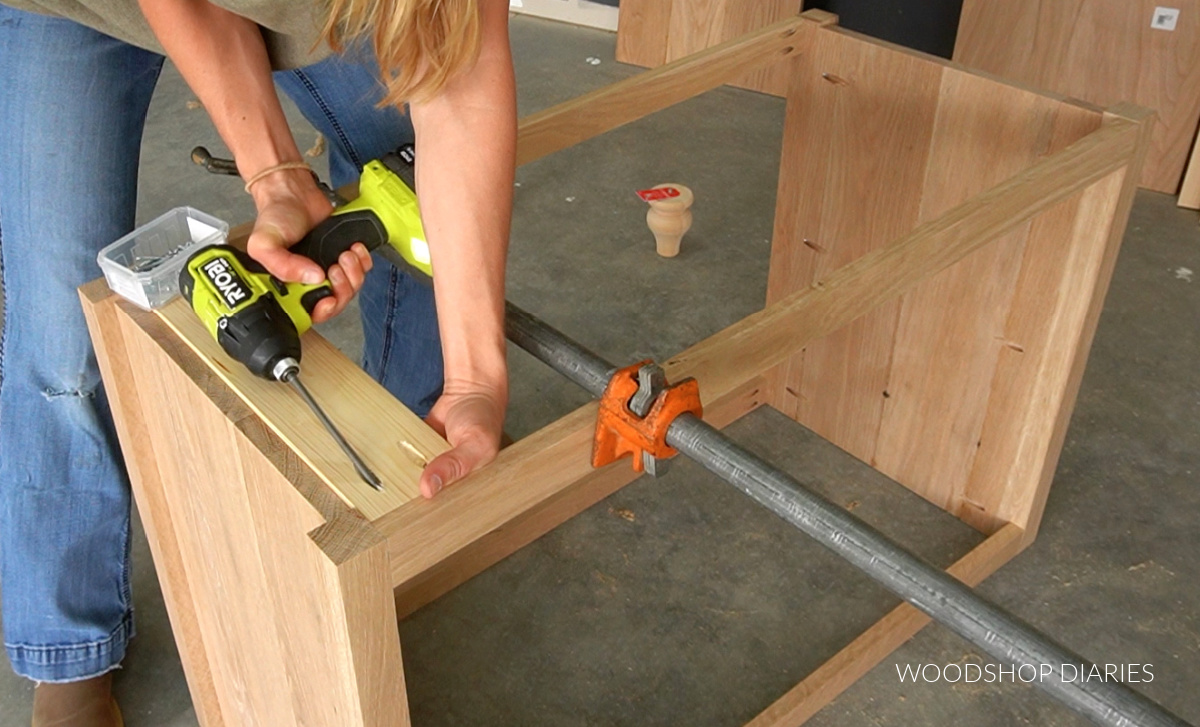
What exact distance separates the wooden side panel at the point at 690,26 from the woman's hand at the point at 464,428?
230 cm

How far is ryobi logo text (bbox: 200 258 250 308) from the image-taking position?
3.23 feet

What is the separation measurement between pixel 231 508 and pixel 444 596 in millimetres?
748

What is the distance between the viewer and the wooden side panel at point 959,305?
152 cm

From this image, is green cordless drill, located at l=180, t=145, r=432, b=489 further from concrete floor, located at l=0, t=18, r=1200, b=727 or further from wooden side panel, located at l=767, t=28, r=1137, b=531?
wooden side panel, located at l=767, t=28, r=1137, b=531

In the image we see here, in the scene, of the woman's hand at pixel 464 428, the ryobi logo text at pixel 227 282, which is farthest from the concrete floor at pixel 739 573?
the ryobi logo text at pixel 227 282

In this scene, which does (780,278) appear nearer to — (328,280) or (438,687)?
(438,687)

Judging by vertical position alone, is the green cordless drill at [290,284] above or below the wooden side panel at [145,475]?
above

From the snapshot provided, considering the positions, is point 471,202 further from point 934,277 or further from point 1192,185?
point 1192,185

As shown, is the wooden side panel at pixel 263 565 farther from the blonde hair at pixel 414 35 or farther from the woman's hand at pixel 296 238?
the blonde hair at pixel 414 35

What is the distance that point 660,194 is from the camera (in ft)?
7.90

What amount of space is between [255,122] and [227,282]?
229 mm

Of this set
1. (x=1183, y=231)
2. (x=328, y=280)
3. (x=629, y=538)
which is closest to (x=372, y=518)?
(x=328, y=280)

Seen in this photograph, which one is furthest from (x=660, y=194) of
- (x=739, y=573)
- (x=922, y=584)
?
(x=922, y=584)

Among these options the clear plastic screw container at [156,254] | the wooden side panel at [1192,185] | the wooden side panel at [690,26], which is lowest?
the wooden side panel at [1192,185]
